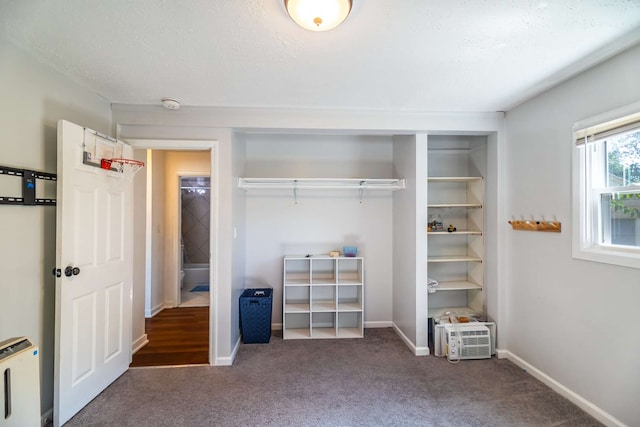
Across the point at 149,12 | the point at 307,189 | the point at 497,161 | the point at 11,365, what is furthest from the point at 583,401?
the point at 149,12

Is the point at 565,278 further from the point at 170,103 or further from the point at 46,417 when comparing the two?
the point at 46,417

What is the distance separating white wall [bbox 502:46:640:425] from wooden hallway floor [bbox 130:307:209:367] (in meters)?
3.03

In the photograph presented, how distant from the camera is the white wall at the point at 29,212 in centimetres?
159

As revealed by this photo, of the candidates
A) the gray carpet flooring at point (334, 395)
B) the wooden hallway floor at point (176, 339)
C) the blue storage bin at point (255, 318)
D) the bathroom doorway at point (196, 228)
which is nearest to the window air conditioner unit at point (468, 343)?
the gray carpet flooring at point (334, 395)

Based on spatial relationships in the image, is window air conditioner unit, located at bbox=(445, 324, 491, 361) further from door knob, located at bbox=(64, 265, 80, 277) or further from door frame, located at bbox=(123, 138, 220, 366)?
door knob, located at bbox=(64, 265, 80, 277)

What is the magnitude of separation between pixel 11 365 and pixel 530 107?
3.91 m

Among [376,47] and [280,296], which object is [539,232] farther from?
[280,296]

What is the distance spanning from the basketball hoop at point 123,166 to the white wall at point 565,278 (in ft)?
11.3

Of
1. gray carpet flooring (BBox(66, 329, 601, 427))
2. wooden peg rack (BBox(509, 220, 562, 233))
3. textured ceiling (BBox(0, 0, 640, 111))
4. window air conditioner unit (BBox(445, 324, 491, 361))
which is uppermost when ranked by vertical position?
textured ceiling (BBox(0, 0, 640, 111))

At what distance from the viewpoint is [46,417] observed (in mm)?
1855

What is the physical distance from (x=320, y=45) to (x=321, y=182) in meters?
1.84

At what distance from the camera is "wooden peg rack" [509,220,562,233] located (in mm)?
2152

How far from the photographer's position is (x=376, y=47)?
1621mm

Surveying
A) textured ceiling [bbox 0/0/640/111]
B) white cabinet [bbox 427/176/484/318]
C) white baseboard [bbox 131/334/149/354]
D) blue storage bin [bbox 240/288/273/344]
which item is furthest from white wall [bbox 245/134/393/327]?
white baseboard [bbox 131/334/149/354]
